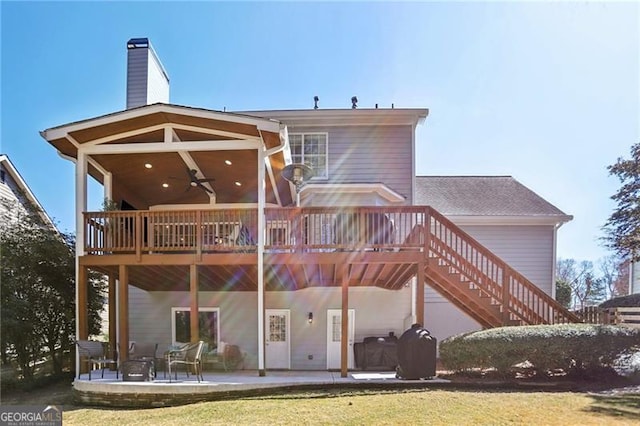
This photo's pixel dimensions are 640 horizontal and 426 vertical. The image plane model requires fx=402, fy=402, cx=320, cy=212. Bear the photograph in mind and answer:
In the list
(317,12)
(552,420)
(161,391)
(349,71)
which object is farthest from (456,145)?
(161,391)

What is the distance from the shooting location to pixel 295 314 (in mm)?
10648

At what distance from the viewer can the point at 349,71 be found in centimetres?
1199

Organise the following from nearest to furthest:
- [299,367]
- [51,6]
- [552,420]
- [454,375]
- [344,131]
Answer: [552,420], [454,375], [51,6], [299,367], [344,131]

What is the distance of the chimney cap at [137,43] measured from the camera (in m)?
11.7

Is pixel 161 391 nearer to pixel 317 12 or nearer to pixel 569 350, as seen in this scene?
pixel 569 350

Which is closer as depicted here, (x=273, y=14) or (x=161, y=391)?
(x=161, y=391)

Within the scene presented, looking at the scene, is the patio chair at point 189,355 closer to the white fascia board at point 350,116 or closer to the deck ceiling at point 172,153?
the deck ceiling at point 172,153

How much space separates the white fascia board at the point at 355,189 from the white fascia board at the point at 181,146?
10.5 feet

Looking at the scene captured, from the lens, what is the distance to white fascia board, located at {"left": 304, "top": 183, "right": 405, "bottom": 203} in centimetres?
1044

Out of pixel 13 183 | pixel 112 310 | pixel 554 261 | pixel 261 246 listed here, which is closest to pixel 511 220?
pixel 554 261

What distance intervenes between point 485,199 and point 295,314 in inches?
289

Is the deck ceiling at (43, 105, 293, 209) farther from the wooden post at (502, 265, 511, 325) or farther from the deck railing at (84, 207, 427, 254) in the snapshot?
the wooden post at (502, 265, 511, 325)

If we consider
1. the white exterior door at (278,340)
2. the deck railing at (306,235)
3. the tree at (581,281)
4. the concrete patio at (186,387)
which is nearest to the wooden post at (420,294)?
the deck railing at (306,235)

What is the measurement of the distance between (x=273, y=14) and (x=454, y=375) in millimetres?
8952
